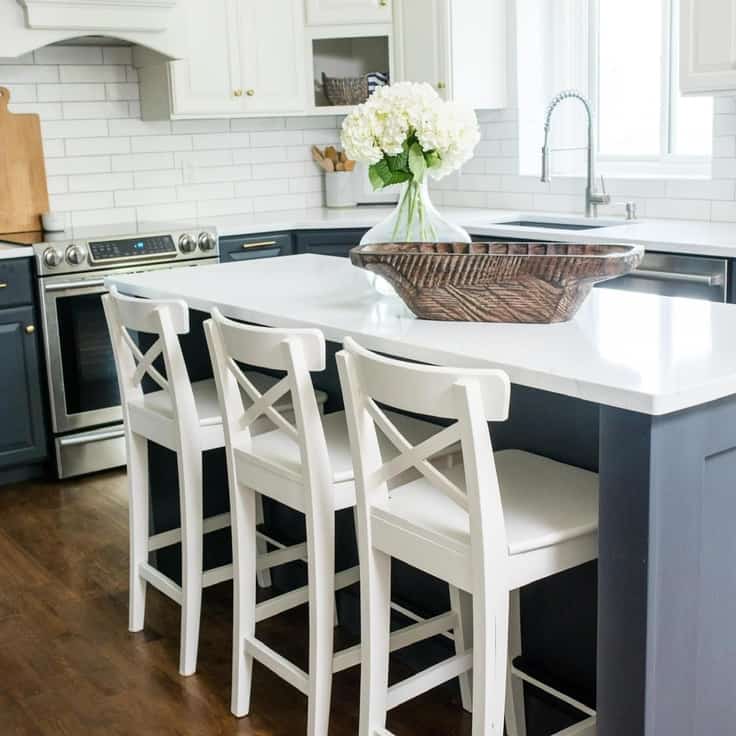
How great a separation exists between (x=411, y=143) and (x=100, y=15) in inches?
101

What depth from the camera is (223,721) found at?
267cm

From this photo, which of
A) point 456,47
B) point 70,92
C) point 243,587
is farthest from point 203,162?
point 243,587

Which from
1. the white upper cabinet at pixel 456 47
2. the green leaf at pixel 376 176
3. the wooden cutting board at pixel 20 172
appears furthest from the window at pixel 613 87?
the green leaf at pixel 376 176

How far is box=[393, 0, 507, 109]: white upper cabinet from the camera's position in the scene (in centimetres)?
517

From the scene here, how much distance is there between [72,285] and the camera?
14.9 feet

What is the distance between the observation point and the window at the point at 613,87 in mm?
4898

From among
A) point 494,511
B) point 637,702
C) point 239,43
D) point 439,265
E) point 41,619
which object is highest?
point 239,43

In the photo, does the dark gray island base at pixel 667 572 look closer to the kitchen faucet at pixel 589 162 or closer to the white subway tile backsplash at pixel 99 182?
the kitchen faucet at pixel 589 162

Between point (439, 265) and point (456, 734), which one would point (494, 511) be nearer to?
point (439, 265)

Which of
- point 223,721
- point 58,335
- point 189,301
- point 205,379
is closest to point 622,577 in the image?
point 223,721

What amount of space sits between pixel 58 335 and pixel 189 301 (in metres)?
1.85

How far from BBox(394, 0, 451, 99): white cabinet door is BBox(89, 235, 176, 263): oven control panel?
1.51 meters

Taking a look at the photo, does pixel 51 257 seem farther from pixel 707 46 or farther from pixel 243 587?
pixel 707 46

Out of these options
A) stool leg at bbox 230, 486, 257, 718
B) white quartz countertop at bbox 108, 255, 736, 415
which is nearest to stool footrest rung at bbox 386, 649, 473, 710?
stool leg at bbox 230, 486, 257, 718
